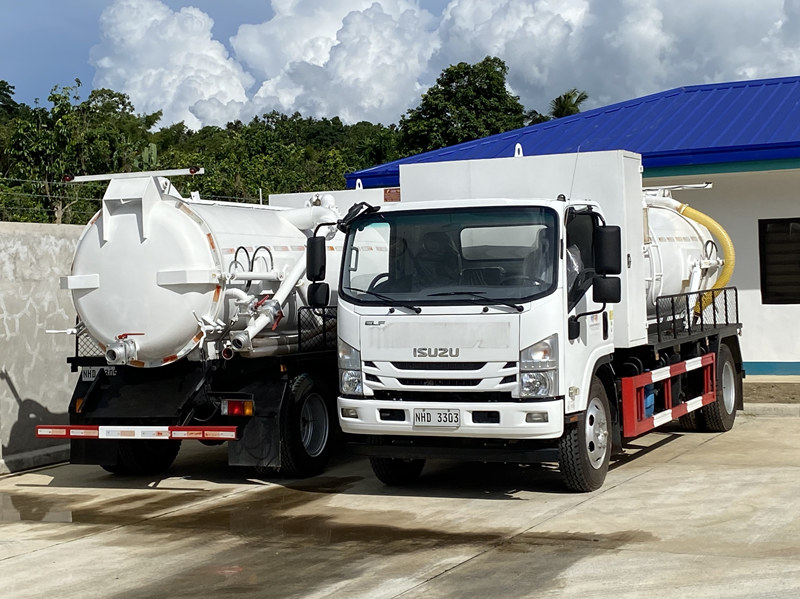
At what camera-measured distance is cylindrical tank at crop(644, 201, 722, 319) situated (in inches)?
491

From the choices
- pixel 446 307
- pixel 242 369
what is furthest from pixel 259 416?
pixel 446 307

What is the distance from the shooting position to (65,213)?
25.8 metres

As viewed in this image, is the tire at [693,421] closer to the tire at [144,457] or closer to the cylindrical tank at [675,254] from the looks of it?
the cylindrical tank at [675,254]

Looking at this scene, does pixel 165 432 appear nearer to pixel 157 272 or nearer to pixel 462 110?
pixel 157 272

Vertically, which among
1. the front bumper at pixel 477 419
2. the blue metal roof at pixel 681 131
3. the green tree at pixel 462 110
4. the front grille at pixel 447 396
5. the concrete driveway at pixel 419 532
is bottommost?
the concrete driveway at pixel 419 532

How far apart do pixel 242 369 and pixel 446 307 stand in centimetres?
261

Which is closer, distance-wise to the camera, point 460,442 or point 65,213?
point 460,442

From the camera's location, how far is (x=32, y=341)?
1310cm

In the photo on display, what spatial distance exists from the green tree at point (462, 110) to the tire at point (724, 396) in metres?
32.5

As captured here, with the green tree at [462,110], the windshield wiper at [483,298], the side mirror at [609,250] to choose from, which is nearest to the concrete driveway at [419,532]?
the windshield wiper at [483,298]

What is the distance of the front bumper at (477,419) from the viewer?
9.41 m

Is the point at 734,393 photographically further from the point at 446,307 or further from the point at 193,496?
the point at 193,496

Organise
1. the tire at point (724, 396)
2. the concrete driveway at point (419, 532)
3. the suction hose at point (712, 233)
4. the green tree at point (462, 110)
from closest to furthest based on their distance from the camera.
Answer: the concrete driveway at point (419, 532)
the tire at point (724, 396)
the suction hose at point (712, 233)
the green tree at point (462, 110)

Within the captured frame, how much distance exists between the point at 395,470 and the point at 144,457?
9.27 ft
